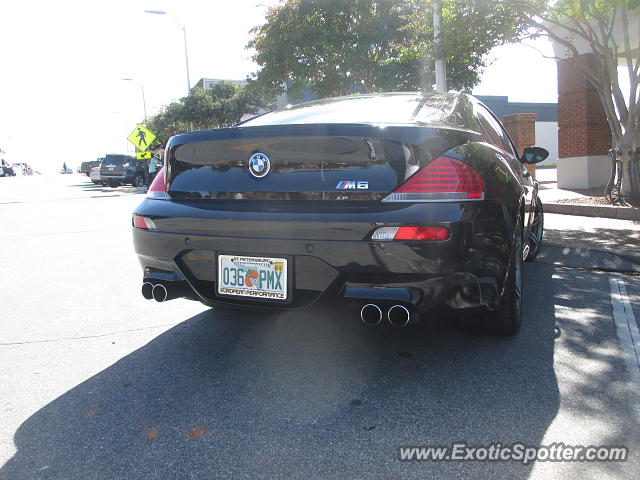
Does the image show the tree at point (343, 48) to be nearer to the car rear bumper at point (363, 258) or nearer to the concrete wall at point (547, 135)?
the car rear bumper at point (363, 258)

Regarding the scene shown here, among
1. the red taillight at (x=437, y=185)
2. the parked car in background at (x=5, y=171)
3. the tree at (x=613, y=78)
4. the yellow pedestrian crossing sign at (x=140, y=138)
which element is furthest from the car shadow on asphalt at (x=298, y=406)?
the parked car in background at (x=5, y=171)

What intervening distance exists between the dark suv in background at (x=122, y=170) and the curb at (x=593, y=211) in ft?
77.1

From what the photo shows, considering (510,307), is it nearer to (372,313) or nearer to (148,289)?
(372,313)

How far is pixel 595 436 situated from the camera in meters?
2.38

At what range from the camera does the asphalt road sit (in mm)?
2283

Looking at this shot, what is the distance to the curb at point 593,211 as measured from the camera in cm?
951

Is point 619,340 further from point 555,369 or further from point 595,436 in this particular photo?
point 595,436

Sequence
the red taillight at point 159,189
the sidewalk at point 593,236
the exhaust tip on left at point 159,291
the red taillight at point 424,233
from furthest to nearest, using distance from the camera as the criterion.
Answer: the sidewalk at point 593,236
the red taillight at point 159,189
the exhaust tip on left at point 159,291
the red taillight at point 424,233

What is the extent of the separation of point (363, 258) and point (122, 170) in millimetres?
29215

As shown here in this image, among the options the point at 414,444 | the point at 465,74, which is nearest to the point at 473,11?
the point at 414,444

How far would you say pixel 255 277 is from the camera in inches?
117

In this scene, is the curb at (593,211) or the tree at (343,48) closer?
the curb at (593,211)

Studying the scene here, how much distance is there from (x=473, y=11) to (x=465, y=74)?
1273 centimetres

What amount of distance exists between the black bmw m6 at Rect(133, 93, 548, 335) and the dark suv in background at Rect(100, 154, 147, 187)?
2805 centimetres
